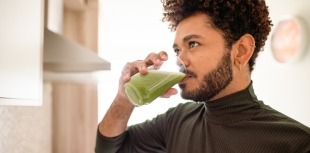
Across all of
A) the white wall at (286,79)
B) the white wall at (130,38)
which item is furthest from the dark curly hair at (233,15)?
the white wall at (130,38)

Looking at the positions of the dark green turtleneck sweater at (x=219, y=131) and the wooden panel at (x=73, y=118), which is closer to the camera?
the dark green turtleneck sweater at (x=219, y=131)

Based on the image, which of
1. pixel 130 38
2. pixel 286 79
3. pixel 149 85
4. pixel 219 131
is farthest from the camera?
pixel 130 38

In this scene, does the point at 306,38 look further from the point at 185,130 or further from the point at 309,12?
the point at 185,130

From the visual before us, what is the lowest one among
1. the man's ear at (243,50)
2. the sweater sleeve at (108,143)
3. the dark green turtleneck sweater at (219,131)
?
the sweater sleeve at (108,143)

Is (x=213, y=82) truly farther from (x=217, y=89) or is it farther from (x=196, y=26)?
(x=196, y=26)

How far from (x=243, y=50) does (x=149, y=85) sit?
35 cm

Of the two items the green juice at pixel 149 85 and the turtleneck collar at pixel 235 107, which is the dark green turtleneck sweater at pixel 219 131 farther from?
the green juice at pixel 149 85

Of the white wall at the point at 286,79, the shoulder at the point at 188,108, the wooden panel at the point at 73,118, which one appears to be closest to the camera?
→ the shoulder at the point at 188,108

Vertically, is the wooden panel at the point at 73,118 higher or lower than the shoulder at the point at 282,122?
lower

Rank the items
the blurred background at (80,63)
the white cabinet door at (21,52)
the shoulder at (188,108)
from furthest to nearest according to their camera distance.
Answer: the shoulder at (188,108), the blurred background at (80,63), the white cabinet door at (21,52)

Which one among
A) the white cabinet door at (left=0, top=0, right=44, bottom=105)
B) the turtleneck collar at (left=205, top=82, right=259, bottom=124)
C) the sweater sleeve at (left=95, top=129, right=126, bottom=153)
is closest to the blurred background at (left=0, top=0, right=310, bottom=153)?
the white cabinet door at (left=0, top=0, right=44, bottom=105)

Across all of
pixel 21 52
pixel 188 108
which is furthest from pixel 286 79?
pixel 21 52

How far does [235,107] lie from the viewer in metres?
0.88

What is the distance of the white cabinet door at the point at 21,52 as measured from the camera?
0.69 meters
